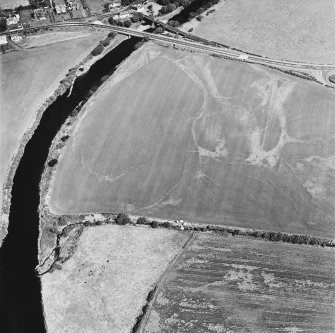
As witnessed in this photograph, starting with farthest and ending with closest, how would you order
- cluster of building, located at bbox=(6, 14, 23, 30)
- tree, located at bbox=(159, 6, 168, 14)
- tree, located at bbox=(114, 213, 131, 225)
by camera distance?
1. tree, located at bbox=(159, 6, 168, 14)
2. cluster of building, located at bbox=(6, 14, 23, 30)
3. tree, located at bbox=(114, 213, 131, 225)

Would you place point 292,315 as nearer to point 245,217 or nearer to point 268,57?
point 245,217

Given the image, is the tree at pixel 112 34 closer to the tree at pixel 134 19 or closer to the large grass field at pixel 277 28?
the tree at pixel 134 19

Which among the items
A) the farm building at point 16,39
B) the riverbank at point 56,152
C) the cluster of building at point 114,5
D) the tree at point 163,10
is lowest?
the riverbank at point 56,152

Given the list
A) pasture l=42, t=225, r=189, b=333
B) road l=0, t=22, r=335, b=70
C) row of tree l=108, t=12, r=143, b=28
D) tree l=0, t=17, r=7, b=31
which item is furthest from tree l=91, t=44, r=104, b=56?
pasture l=42, t=225, r=189, b=333

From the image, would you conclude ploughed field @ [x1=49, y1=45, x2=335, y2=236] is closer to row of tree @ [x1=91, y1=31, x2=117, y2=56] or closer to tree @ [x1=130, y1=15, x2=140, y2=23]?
row of tree @ [x1=91, y1=31, x2=117, y2=56]

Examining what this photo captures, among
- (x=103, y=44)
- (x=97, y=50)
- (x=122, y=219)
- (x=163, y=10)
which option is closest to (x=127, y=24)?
(x=103, y=44)

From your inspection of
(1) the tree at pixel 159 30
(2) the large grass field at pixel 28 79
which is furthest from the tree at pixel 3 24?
(1) the tree at pixel 159 30

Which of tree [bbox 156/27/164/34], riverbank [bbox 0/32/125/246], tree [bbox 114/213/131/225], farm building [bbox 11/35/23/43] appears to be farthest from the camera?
tree [bbox 156/27/164/34]
